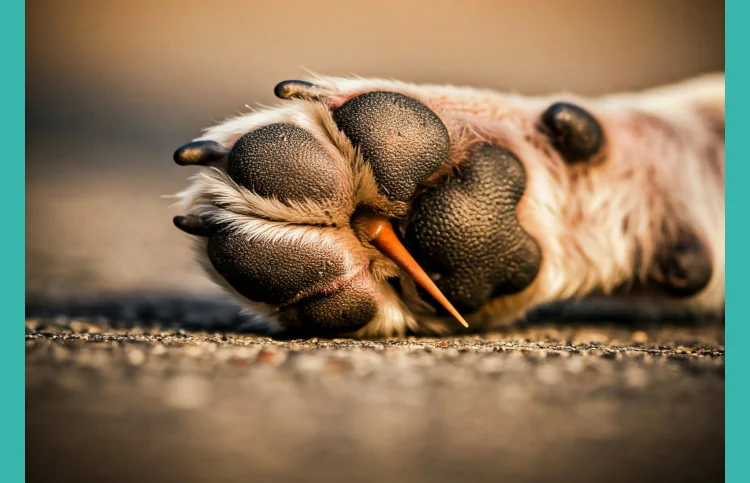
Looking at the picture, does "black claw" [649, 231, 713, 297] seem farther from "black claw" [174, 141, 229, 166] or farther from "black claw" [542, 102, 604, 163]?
"black claw" [174, 141, 229, 166]

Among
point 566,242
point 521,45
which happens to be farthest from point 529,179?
point 521,45

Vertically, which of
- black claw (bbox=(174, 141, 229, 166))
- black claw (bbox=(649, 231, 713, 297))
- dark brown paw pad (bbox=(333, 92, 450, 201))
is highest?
dark brown paw pad (bbox=(333, 92, 450, 201))

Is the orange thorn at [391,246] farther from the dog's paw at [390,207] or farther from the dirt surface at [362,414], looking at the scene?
the dirt surface at [362,414]

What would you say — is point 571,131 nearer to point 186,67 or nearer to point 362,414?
point 362,414

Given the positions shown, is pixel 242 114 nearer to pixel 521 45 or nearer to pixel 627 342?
pixel 627 342

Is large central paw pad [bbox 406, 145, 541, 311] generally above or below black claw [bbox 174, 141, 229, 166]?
below

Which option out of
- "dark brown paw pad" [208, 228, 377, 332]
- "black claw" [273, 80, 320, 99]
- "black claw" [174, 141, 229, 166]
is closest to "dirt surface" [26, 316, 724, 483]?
"dark brown paw pad" [208, 228, 377, 332]

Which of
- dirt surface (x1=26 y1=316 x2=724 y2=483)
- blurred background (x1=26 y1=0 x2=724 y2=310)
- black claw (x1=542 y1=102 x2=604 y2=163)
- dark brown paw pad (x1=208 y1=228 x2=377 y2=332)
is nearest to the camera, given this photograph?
dirt surface (x1=26 y1=316 x2=724 y2=483)
